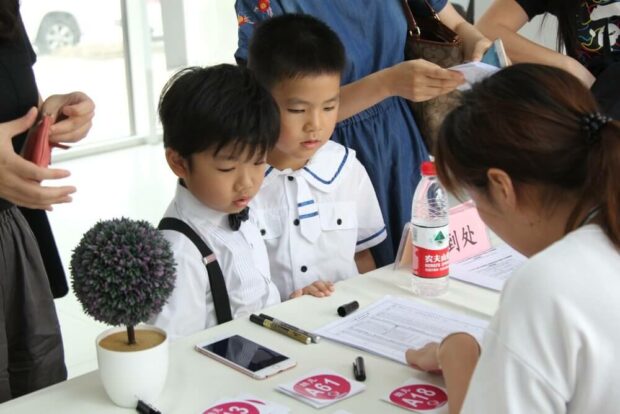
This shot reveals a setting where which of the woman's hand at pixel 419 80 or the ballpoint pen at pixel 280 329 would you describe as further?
the woman's hand at pixel 419 80

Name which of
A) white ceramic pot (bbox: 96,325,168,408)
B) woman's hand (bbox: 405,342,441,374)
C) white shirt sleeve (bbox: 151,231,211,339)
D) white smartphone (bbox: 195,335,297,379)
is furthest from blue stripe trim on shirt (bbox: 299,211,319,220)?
white ceramic pot (bbox: 96,325,168,408)

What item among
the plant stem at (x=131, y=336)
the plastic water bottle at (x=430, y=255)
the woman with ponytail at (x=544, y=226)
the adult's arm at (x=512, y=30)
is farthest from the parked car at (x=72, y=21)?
the woman with ponytail at (x=544, y=226)

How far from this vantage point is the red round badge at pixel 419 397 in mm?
1180

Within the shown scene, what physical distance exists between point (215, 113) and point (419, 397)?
1.98 ft

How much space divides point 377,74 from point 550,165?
34.8 inches

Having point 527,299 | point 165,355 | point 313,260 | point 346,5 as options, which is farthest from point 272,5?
point 527,299

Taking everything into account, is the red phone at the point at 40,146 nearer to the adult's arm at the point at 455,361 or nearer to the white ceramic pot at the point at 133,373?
the white ceramic pot at the point at 133,373

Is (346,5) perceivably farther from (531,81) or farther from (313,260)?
(531,81)

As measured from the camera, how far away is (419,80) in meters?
1.74

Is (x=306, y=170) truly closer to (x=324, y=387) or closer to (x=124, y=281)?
(x=324, y=387)

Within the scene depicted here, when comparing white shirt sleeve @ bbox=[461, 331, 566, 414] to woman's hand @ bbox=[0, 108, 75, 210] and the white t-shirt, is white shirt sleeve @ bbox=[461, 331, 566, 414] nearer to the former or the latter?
the white t-shirt

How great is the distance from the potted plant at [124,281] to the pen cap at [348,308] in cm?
43

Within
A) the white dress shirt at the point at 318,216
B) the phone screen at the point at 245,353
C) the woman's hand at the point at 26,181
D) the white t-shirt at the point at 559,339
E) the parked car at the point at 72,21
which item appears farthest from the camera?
the parked car at the point at 72,21

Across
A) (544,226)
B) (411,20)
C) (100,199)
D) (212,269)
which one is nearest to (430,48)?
(411,20)
